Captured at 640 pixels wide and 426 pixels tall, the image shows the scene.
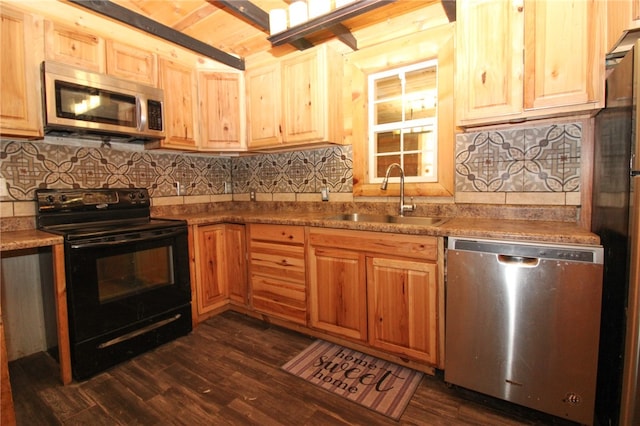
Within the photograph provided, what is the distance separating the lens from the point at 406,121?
2.45 meters

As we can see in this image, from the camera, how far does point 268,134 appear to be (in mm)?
2756

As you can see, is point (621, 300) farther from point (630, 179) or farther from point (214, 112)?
point (214, 112)

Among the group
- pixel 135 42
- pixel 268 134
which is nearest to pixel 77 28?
pixel 135 42

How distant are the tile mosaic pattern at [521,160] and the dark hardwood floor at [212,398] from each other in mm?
1293

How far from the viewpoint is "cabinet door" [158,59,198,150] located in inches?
99.9

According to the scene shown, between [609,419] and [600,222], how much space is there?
0.91 metres

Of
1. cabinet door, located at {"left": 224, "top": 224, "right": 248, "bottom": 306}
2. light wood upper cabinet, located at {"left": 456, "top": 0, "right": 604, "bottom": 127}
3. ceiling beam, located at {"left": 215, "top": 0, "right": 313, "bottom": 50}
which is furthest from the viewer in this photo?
cabinet door, located at {"left": 224, "top": 224, "right": 248, "bottom": 306}

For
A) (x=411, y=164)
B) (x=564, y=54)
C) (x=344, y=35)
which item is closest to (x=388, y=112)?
(x=411, y=164)

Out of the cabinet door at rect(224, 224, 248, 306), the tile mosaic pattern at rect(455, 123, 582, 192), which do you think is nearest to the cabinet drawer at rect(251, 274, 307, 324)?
the cabinet door at rect(224, 224, 248, 306)

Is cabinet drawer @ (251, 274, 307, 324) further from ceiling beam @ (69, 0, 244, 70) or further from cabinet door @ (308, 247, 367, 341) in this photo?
ceiling beam @ (69, 0, 244, 70)

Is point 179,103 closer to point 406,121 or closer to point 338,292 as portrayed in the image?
point 406,121

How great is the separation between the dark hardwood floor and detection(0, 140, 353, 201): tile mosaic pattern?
52.0 inches

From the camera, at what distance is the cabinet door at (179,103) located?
2537 mm

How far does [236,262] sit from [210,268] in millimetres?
226
